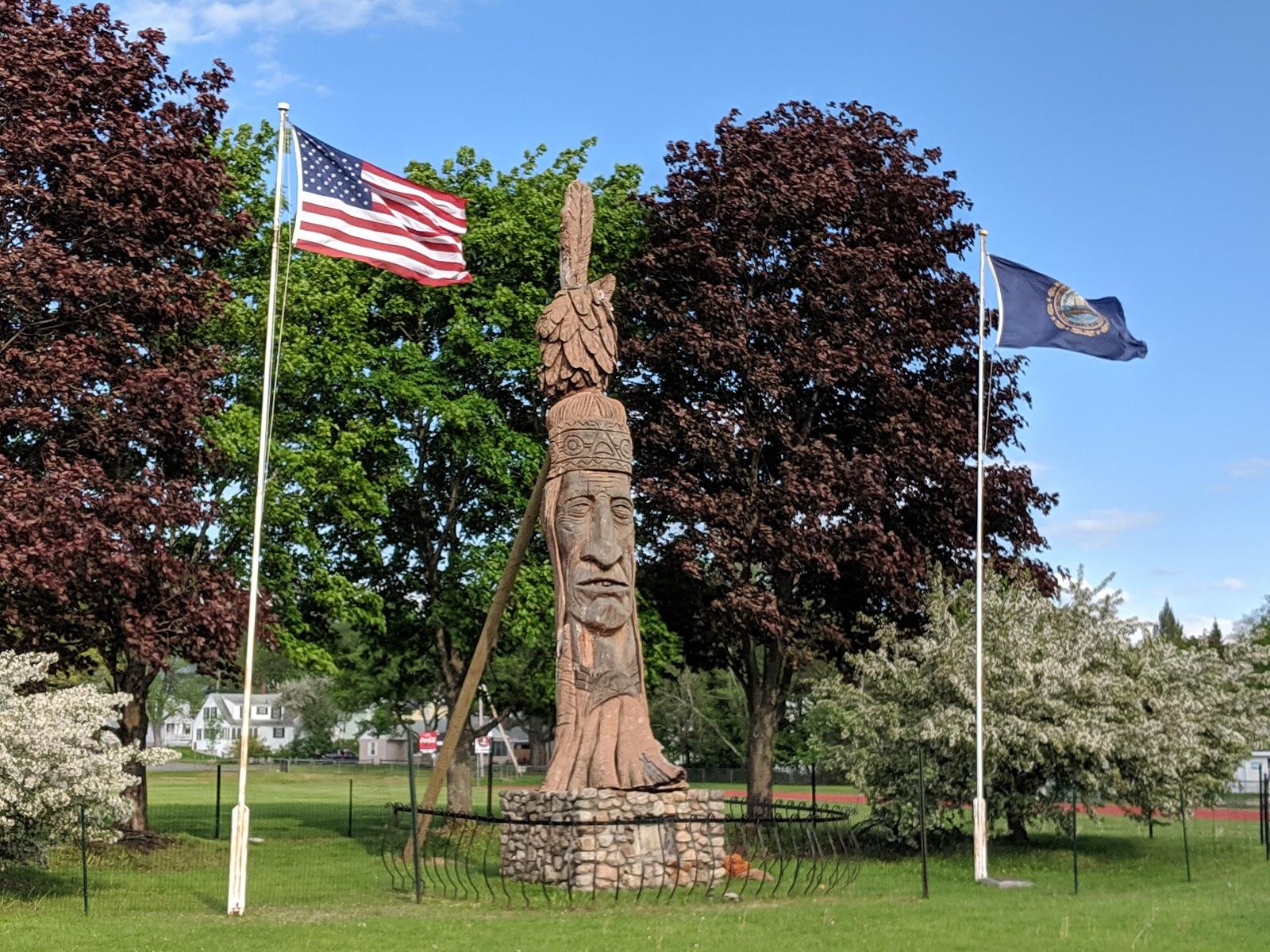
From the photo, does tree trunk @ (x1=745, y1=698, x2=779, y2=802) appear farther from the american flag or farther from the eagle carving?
the american flag

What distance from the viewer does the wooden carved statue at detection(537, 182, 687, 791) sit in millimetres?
19125

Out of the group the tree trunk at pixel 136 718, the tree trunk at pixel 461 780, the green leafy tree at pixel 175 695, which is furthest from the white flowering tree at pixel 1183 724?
the green leafy tree at pixel 175 695

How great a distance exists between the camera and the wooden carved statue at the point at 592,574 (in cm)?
1912

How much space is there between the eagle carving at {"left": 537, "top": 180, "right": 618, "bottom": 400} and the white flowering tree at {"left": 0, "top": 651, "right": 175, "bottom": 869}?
24.3 feet

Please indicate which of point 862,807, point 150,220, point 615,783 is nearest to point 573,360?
point 615,783

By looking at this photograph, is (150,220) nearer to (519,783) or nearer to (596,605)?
(596,605)

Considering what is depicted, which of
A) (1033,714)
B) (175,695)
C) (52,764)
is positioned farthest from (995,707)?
(175,695)

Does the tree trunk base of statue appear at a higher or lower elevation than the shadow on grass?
higher

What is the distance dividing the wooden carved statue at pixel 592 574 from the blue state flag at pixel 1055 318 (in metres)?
6.23

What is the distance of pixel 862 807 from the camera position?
42.1 meters

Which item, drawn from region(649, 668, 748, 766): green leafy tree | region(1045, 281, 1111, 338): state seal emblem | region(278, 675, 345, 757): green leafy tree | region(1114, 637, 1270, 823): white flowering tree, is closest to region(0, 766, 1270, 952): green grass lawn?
region(1114, 637, 1270, 823): white flowering tree

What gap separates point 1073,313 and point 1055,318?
29cm

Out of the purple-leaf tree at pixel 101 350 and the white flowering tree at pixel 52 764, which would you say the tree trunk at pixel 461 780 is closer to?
the purple-leaf tree at pixel 101 350

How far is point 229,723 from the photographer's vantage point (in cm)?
9825
